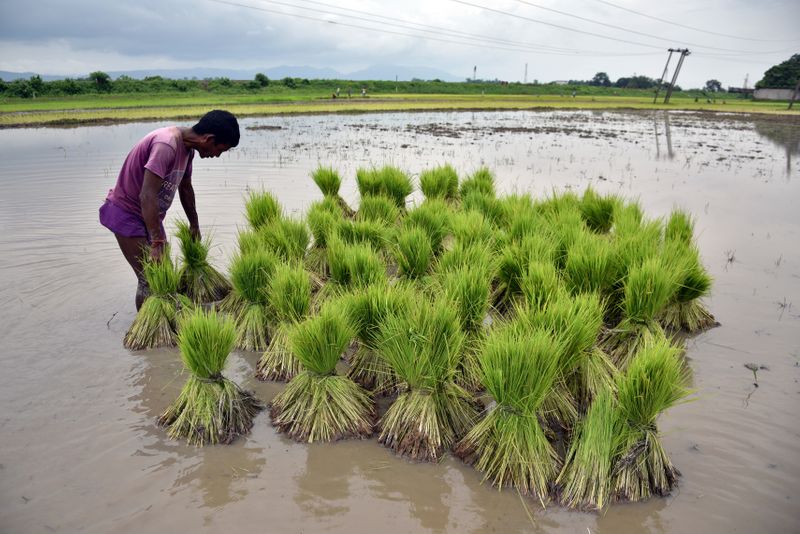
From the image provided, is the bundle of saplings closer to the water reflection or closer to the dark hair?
the dark hair

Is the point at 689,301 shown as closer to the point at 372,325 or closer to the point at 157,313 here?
the point at 372,325

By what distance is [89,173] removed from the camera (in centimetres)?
1127

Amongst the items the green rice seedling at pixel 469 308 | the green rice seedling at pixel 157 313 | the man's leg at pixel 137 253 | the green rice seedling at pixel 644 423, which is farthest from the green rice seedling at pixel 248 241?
the green rice seedling at pixel 644 423

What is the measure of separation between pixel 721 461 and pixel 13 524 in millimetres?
3894

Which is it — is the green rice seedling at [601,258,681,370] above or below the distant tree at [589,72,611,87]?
below

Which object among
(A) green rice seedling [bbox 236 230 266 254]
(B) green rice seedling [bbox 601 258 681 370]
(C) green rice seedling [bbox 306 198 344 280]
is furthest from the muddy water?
(C) green rice seedling [bbox 306 198 344 280]

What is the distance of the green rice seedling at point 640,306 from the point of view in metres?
3.83

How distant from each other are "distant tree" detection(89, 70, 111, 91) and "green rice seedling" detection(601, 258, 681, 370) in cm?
3915

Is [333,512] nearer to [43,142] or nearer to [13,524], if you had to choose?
[13,524]

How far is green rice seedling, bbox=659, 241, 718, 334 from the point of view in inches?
178

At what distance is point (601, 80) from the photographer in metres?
95.8

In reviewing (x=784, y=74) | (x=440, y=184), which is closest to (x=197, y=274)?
(x=440, y=184)

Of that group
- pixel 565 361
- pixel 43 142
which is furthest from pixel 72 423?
pixel 43 142

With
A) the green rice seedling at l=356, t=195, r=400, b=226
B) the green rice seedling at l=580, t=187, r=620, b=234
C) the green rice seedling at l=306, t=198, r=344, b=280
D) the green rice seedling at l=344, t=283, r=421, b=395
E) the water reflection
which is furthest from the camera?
the water reflection
